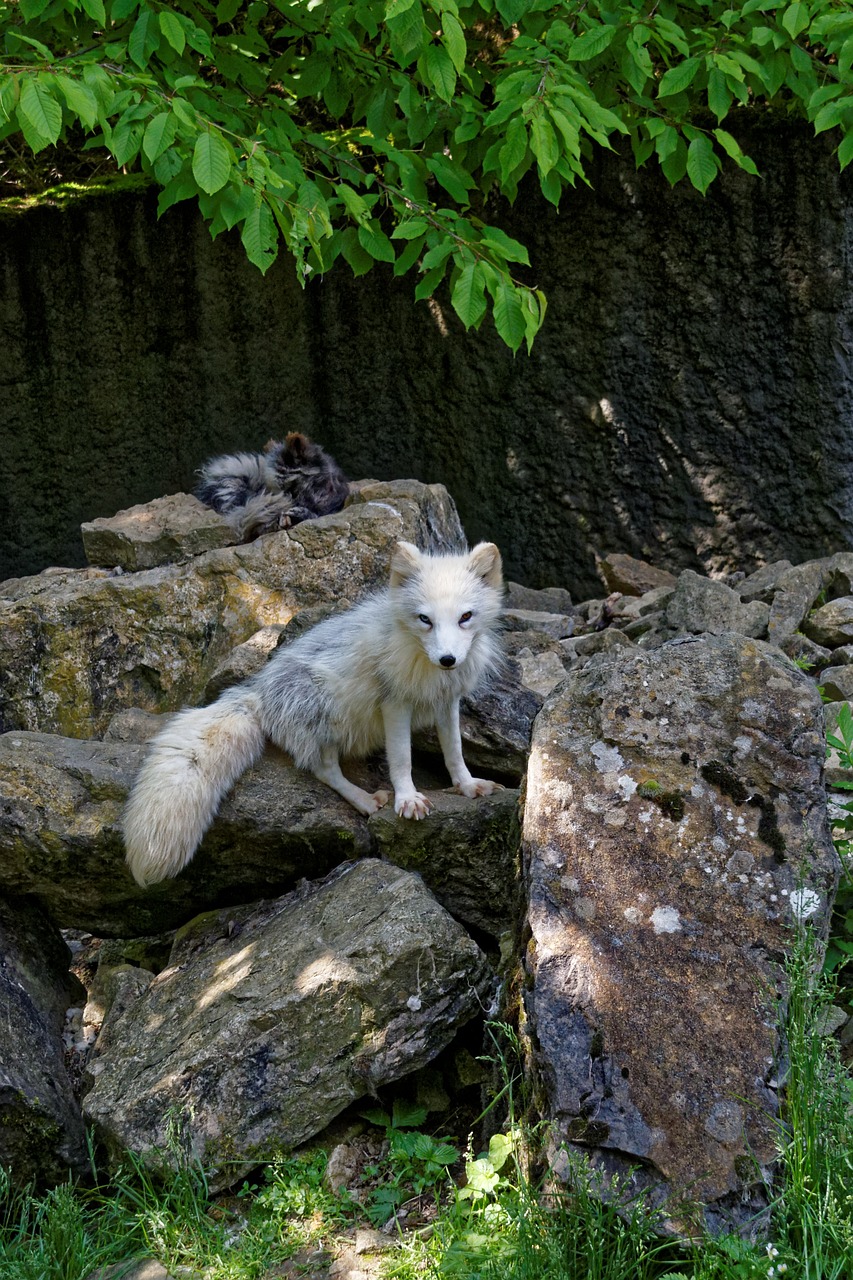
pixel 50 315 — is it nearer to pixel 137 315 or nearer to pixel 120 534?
pixel 137 315

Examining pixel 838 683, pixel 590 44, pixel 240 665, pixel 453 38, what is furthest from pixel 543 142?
pixel 838 683

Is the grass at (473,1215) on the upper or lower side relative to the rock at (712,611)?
lower

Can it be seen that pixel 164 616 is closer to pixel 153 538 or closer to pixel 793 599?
pixel 153 538

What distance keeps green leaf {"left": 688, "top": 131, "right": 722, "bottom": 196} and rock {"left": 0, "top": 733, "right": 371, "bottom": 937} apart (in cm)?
384

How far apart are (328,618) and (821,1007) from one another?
8.94 feet

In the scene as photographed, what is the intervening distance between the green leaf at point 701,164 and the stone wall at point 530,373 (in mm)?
1350

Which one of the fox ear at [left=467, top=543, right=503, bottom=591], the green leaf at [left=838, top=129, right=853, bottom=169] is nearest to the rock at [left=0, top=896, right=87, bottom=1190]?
the fox ear at [left=467, top=543, right=503, bottom=591]

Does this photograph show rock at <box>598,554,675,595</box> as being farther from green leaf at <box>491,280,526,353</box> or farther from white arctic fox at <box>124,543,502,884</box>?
white arctic fox at <box>124,543,502,884</box>

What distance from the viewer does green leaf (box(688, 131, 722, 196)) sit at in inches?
236

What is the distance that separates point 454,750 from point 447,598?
0.61m

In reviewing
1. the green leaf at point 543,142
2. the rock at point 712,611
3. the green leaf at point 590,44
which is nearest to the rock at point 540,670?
the rock at point 712,611

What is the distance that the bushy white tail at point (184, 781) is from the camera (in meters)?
3.89

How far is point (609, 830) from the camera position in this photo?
319cm

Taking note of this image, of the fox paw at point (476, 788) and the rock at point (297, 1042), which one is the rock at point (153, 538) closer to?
the fox paw at point (476, 788)
